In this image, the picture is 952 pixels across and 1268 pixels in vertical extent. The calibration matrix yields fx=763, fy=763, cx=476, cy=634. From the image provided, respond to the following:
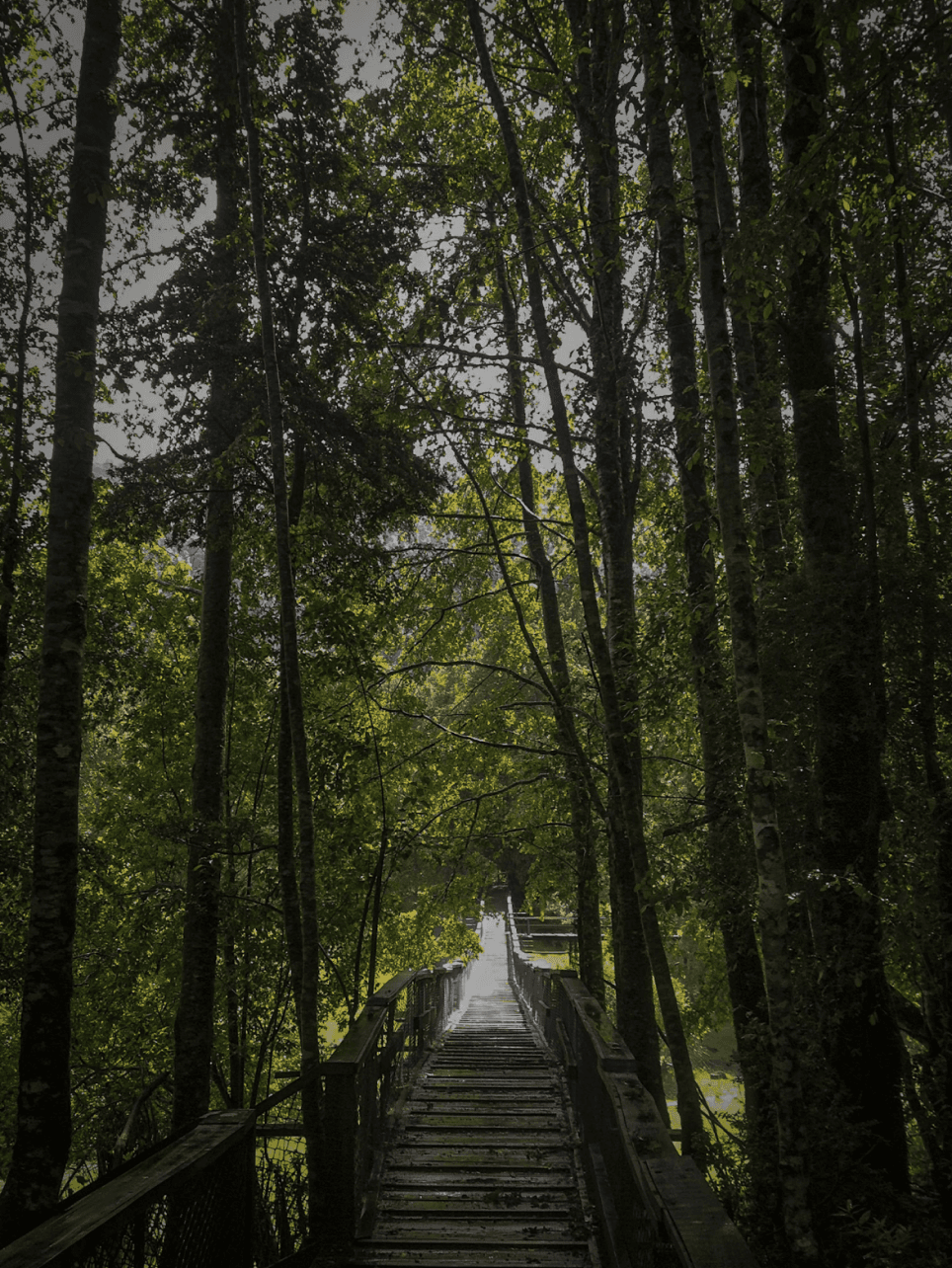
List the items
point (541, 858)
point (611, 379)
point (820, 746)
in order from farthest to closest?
1. point (541, 858)
2. point (611, 379)
3. point (820, 746)

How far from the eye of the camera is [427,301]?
8.34m

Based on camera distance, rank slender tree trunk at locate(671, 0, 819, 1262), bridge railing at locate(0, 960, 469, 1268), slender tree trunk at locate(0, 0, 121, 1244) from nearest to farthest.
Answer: bridge railing at locate(0, 960, 469, 1268), slender tree trunk at locate(671, 0, 819, 1262), slender tree trunk at locate(0, 0, 121, 1244)

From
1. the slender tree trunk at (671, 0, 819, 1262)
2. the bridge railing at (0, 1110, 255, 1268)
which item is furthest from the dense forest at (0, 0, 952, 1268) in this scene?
the bridge railing at (0, 1110, 255, 1268)

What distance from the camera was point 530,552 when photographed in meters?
11.9

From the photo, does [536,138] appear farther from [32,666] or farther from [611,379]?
[32,666]

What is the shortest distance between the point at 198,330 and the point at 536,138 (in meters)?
4.95

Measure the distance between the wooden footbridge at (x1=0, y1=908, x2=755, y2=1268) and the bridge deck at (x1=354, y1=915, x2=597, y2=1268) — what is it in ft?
0.05

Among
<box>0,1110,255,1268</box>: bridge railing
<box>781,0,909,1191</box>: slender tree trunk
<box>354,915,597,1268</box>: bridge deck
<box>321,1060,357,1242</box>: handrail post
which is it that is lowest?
<box>354,915,597,1268</box>: bridge deck

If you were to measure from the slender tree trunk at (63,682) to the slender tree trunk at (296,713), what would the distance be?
1.40 meters

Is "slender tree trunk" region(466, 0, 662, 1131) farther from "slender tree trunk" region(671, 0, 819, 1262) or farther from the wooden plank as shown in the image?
the wooden plank

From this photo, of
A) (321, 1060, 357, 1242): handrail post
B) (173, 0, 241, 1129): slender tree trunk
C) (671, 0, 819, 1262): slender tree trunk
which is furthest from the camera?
(173, 0, 241, 1129): slender tree trunk

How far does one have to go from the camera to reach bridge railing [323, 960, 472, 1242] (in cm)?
439

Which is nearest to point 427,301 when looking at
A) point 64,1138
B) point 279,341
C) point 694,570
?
point 279,341

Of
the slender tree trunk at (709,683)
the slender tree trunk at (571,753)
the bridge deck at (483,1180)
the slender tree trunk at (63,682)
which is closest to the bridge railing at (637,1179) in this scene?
the bridge deck at (483,1180)
